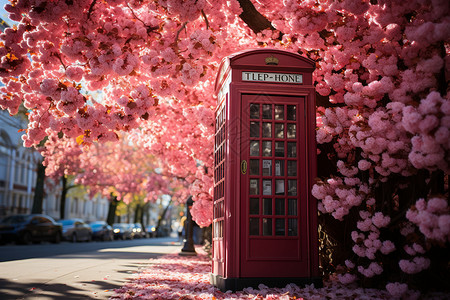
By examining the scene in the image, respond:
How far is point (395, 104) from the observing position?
4680mm

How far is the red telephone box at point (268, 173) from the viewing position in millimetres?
5742

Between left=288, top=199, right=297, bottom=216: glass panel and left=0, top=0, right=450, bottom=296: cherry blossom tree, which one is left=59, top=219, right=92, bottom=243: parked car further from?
left=288, top=199, right=297, bottom=216: glass panel

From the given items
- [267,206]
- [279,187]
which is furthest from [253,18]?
[267,206]

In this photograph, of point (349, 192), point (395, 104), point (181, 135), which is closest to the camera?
point (395, 104)

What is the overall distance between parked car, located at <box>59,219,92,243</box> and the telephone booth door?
918 inches

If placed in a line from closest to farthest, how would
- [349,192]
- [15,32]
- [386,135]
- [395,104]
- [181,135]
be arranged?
[395,104] < [386,135] < [349,192] < [15,32] < [181,135]

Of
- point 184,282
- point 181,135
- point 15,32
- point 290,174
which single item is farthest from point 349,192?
point 181,135

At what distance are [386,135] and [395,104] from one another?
1.57 feet

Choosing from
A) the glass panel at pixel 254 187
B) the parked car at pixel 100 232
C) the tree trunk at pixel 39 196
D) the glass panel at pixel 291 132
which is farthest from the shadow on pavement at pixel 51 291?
the parked car at pixel 100 232

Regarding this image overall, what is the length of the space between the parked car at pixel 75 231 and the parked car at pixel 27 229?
2.84 meters

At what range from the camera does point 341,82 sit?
6473 millimetres

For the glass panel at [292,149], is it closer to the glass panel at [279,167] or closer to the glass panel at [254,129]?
the glass panel at [279,167]

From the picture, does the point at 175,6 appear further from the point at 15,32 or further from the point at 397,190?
the point at 397,190

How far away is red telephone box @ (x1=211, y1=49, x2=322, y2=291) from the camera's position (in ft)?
18.8
